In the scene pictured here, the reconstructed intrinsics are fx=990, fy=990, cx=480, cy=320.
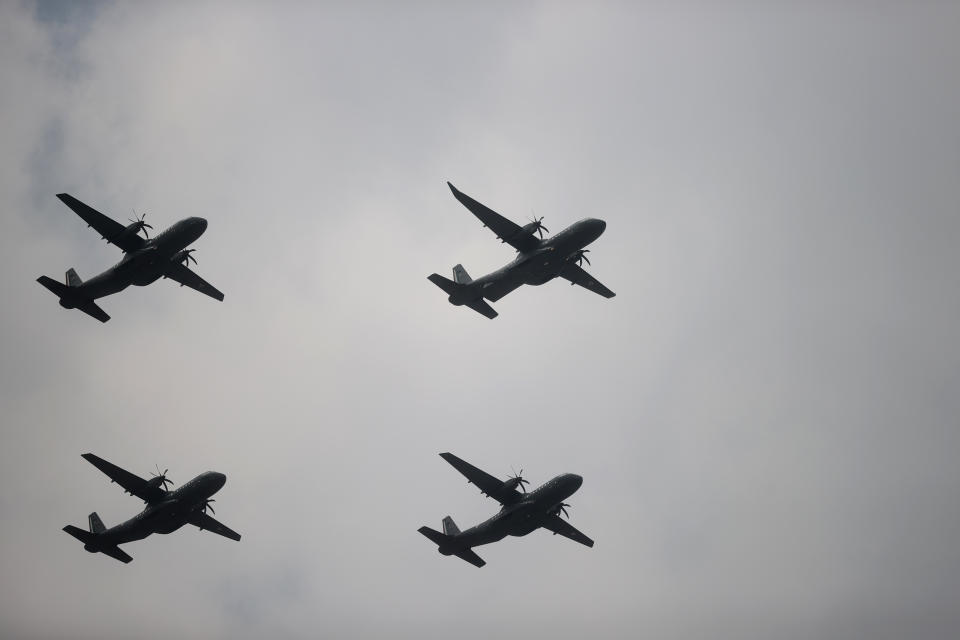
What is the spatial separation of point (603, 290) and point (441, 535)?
26.1m

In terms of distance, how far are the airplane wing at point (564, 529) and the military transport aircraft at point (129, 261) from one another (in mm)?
36549

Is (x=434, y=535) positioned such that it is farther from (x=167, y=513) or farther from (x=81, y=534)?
(x=81, y=534)

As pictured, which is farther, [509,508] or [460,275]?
[460,275]

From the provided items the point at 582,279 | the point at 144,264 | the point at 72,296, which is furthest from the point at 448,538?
the point at 72,296

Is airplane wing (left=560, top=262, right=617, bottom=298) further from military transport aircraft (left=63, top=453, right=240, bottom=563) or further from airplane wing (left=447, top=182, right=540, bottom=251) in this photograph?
military transport aircraft (left=63, top=453, right=240, bottom=563)

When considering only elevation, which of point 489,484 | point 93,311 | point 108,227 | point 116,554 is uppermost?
point 108,227

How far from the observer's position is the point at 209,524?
8344cm

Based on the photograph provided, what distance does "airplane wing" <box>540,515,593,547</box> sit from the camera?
81.5m

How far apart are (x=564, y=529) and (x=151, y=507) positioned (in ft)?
111

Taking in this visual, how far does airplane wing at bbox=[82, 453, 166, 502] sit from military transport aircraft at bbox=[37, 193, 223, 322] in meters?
13.4

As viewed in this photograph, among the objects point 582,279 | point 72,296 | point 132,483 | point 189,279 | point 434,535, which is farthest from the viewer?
point 582,279

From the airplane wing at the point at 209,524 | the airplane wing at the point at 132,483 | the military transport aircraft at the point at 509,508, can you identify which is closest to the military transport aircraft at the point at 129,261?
the airplane wing at the point at 132,483

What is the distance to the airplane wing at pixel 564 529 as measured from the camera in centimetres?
8150

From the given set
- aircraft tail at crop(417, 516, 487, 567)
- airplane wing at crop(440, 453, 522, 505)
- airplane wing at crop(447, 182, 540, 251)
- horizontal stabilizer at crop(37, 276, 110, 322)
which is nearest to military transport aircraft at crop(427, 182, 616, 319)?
airplane wing at crop(447, 182, 540, 251)
